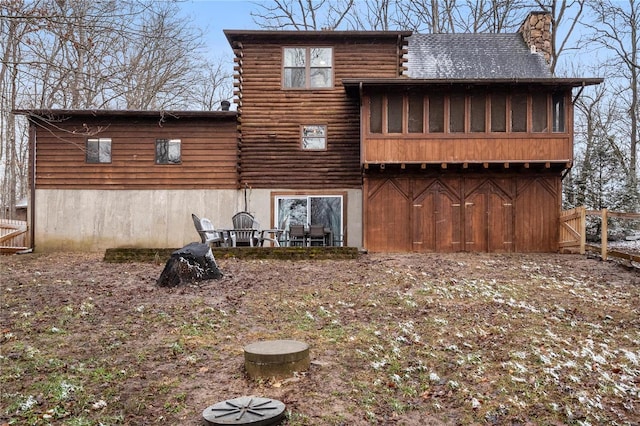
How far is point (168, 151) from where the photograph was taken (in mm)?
16516

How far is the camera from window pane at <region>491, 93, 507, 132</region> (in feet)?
49.1

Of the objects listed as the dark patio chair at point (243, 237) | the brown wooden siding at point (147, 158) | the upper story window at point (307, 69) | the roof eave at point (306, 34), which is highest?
the roof eave at point (306, 34)

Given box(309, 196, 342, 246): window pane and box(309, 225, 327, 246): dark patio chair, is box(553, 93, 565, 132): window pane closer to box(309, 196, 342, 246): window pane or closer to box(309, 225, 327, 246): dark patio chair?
box(309, 196, 342, 246): window pane

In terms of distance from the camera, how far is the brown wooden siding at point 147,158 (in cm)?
1638

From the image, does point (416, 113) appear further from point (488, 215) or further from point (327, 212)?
point (327, 212)

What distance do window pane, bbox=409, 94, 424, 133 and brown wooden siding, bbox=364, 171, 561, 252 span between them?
1385 mm

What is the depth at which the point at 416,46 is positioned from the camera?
18.2 metres

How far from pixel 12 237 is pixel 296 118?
958 cm

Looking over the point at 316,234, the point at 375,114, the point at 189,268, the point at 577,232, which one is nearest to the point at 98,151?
the point at 316,234

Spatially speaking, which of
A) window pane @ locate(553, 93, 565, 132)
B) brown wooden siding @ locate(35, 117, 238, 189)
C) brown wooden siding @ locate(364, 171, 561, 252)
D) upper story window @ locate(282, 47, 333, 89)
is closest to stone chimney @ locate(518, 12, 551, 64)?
window pane @ locate(553, 93, 565, 132)

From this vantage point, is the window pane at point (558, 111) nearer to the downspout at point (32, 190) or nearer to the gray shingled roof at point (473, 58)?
the gray shingled roof at point (473, 58)

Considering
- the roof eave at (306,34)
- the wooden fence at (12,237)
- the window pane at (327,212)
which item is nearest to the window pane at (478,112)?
the roof eave at (306,34)

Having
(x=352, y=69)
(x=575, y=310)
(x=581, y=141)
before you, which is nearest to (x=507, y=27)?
(x=581, y=141)

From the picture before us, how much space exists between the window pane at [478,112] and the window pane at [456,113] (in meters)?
0.33
